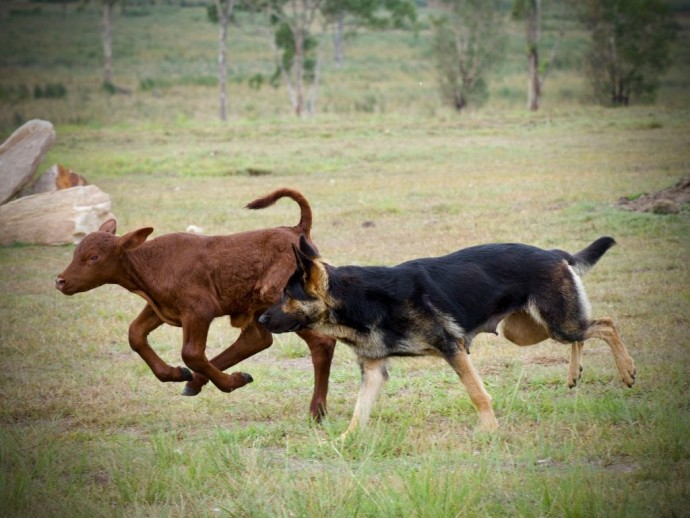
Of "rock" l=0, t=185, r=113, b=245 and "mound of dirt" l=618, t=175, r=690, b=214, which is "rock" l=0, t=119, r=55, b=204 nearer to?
"rock" l=0, t=185, r=113, b=245

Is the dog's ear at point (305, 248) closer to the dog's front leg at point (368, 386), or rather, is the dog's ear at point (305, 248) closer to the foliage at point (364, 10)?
the dog's front leg at point (368, 386)

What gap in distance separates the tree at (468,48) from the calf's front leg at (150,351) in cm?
3430

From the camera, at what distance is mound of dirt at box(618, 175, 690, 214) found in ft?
48.0

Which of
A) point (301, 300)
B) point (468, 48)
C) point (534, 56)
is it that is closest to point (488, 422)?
point (301, 300)

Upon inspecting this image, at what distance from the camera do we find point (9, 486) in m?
5.10

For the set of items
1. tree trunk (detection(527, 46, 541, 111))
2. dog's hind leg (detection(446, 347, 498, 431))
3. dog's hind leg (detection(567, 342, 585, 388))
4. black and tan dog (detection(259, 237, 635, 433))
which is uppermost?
black and tan dog (detection(259, 237, 635, 433))

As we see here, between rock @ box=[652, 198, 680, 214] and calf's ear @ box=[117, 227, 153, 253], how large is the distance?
32.7 feet

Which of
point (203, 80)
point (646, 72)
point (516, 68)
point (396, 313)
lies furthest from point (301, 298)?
point (516, 68)

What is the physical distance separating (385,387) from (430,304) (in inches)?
59.9

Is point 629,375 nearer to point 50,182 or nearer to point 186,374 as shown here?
point 186,374

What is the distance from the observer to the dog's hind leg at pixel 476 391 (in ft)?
20.3

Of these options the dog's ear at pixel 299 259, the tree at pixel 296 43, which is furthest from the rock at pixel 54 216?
the tree at pixel 296 43

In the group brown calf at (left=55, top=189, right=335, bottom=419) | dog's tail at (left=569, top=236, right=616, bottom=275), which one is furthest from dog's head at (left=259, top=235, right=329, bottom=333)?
dog's tail at (left=569, top=236, right=616, bottom=275)

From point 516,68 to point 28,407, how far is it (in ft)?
181
